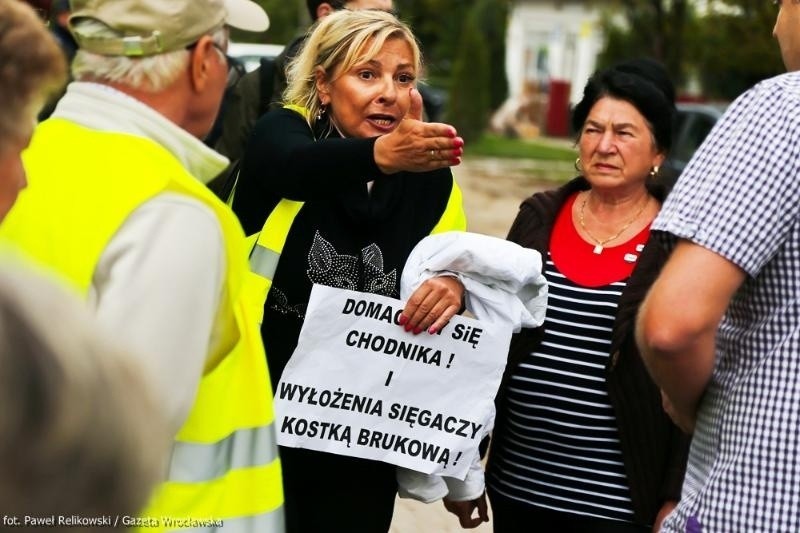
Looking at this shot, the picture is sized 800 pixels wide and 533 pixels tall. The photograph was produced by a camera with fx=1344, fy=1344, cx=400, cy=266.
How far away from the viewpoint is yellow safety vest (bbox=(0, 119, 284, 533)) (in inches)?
86.4

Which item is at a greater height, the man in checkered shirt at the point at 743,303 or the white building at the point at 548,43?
the man in checkered shirt at the point at 743,303

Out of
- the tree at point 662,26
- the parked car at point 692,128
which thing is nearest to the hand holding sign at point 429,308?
the parked car at point 692,128

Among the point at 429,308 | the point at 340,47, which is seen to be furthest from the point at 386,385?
the point at 340,47

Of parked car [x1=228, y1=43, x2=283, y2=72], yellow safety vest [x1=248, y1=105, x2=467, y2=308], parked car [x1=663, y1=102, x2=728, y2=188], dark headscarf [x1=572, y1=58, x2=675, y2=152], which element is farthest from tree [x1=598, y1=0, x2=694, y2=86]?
yellow safety vest [x1=248, y1=105, x2=467, y2=308]

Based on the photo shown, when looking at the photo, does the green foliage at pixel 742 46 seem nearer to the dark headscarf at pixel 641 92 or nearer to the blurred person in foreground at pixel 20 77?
the dark headscarf at pixel 641 92

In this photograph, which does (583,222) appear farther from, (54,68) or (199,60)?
(54,68)

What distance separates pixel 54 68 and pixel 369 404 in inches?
62.1

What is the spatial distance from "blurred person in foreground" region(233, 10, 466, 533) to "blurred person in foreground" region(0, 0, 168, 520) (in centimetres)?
191

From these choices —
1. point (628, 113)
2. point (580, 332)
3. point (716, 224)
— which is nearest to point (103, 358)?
point (716, 224)

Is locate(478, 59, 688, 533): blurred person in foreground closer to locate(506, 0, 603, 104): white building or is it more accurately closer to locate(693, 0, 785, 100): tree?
locate(693, 0, 785, 100): tree

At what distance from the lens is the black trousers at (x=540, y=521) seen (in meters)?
3.66

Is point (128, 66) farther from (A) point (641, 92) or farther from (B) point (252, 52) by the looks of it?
(B) point (252, 52)

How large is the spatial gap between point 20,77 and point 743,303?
1330 millimetres

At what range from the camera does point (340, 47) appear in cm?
354
